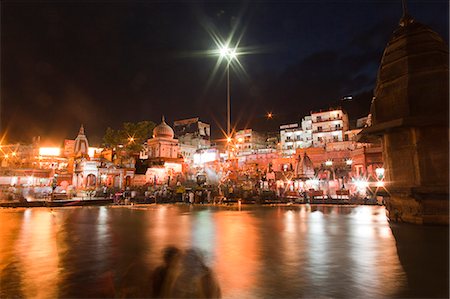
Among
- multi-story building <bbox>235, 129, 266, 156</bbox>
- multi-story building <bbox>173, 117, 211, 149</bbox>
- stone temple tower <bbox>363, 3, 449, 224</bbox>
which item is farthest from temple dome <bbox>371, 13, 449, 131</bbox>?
multi-story building <bbox>173, 117, 211, 149</bbox>

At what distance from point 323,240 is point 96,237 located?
25.1 ft

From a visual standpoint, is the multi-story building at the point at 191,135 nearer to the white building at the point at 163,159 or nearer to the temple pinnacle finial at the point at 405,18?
the white building at the point at 163,159

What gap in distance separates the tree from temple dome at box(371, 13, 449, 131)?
186ft

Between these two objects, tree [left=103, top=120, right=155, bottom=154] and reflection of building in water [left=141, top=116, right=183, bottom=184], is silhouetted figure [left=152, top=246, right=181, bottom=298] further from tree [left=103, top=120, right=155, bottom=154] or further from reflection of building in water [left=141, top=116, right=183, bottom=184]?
tree [left=103, top=120, right=155, bottom=154]

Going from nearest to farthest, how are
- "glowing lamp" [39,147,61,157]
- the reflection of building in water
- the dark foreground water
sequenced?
the dark foreground water → the reflection of building in water → "glowing lamp" [39,147,61,157]

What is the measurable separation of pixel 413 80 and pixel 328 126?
176 ft

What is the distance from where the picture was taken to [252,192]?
30.1 m

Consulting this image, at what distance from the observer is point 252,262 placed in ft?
19.5

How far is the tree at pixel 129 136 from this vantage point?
62.5 m

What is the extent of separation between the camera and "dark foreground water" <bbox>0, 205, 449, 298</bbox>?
173 inches

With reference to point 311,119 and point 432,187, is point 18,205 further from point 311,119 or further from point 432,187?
point 311,119

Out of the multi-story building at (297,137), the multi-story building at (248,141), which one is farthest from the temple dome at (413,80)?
the multi-story building at (248,141)

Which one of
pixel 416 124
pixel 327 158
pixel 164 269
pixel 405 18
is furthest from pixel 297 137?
pixel 164 269

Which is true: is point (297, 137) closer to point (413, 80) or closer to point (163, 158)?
point (163, 158)
